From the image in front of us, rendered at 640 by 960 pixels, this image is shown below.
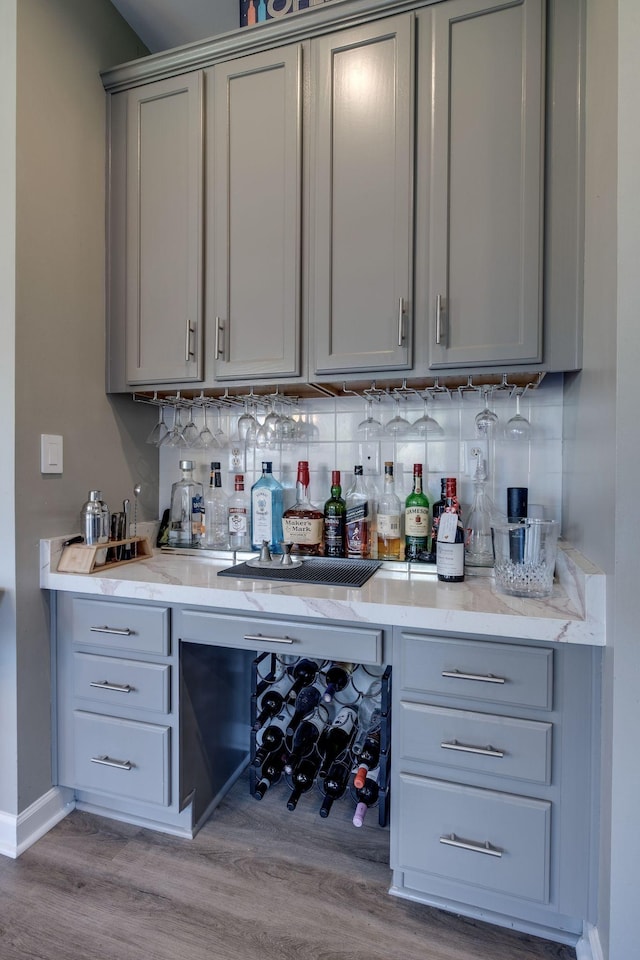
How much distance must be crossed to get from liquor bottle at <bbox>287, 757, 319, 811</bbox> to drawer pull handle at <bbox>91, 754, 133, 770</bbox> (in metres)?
0.52

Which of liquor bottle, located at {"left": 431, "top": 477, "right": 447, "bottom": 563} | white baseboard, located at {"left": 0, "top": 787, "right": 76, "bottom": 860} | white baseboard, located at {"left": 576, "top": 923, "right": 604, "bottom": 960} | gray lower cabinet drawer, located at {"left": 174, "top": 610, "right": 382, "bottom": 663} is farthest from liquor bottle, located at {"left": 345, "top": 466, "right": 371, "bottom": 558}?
white baseboard, located at {"left": 0, "top": 787, "right": 76, "bottom": 860}

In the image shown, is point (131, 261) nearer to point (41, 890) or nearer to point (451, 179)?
point (451, 179)

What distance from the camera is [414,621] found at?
1.20 meters

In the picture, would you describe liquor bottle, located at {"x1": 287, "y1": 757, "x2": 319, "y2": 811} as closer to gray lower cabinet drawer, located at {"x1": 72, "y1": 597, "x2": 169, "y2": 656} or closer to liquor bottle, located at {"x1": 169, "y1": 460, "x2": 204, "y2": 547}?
gray lower cabinet drawer, located at {"x1": 72, "y1": 597, "x2": 169, "y2": 656}

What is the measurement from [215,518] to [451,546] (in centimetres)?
94

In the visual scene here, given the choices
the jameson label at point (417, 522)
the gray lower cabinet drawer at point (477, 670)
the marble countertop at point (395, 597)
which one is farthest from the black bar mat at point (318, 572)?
the gray lower cabinet drawer at point (477, 670)

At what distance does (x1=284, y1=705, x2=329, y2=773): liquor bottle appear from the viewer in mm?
1647

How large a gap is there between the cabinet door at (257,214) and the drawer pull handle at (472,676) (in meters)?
0.98

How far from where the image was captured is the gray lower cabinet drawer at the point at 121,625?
1.45 metres

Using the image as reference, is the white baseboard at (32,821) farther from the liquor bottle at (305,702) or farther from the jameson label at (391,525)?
the jameson label at (391,525)

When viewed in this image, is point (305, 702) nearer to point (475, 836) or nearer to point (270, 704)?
point (270, 704)

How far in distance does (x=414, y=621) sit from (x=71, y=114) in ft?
6.30

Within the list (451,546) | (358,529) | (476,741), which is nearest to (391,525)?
(358,529)

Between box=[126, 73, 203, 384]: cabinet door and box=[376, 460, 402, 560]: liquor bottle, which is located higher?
box=[126, 73, 203, 384]: cabinet door
